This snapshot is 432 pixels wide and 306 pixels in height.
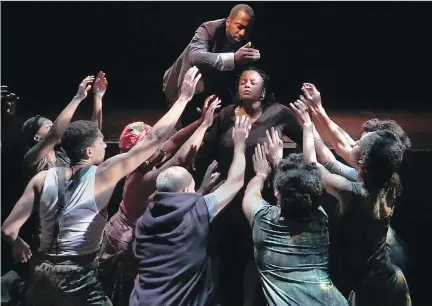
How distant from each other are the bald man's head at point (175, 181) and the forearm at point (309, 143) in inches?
18.7

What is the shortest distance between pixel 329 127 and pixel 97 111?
3.31 ft

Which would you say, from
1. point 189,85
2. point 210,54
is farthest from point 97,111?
point 210,54

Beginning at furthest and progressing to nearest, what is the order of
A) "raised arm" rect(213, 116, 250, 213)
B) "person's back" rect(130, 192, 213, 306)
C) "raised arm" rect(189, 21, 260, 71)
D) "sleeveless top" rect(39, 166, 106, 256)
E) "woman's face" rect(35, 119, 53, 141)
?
"woman's face" rect(35, 119, 53, 141) → "raised arm" rect(189, 21, 260, 71) → "sleeveless top" rect(39, 166, 106, 256) → "raised arm" rect(213, 116, 250, 213) → "person's back" rect(130, 192, 213, 306)

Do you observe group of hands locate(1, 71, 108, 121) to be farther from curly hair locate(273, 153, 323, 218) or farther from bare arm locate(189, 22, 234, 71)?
curly hair locate(273, 153, 323, 218)

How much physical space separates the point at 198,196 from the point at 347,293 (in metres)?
0.78

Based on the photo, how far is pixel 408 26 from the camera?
128 inches

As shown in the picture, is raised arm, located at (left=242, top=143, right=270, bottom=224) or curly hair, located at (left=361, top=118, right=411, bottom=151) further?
curly hair, located at (left=361, top=118, right=411, bottom=151)

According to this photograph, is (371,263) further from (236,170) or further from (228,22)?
(228,22)

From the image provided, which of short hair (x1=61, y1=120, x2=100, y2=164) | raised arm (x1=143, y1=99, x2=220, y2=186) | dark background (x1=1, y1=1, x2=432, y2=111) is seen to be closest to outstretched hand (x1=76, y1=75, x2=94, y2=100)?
dark background (x1=1, y1=1, x2=432, y2=111)

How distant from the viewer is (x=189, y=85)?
2.95 meters

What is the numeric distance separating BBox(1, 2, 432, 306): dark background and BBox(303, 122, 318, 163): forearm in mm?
328

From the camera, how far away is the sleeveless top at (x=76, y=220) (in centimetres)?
286

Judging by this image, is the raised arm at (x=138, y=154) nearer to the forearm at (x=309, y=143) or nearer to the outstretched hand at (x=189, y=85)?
the outstretched hand at (x=189, y=85)

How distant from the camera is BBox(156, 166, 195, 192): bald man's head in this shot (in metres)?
2.69
